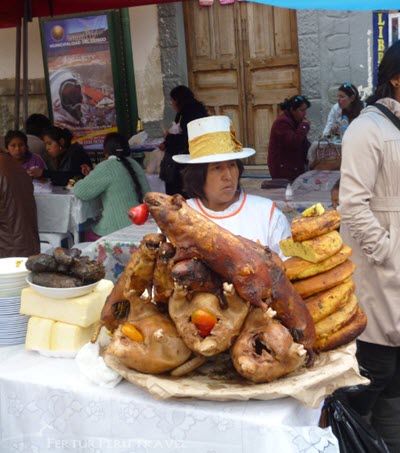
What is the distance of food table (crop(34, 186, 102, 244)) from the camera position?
5.89 metres

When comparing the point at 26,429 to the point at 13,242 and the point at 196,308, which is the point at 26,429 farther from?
the point at 13,242

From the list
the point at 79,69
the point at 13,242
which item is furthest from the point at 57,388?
the point at 79,69

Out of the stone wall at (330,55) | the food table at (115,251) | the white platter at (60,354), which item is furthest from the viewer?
the stone wall at (330,55)

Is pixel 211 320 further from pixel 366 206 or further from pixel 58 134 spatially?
pixel 58 134

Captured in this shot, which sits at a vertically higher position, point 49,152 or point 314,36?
point 314,36

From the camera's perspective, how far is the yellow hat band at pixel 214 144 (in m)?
3.04

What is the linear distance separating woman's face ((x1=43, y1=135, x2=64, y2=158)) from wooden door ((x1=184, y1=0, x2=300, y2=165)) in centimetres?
334

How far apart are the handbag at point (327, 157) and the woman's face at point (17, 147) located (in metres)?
2.82

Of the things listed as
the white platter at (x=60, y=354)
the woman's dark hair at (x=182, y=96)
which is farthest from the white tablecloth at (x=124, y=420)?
the woman's dark hair at (x=182, y=96)

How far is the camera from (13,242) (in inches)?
205

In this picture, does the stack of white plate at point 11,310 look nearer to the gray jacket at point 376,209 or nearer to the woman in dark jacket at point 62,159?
the gray jacket at point 376,209

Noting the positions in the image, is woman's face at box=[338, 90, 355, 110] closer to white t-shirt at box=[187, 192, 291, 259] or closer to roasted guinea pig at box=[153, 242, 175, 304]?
white t-shirt at box=[187, 192, 291, 259]

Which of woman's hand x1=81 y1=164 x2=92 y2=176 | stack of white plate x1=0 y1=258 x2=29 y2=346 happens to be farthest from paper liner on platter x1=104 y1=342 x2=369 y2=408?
woman's hand x1=81 y1=164 x2=92 y2=176

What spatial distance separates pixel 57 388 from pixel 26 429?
0.21 m
